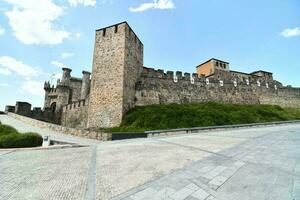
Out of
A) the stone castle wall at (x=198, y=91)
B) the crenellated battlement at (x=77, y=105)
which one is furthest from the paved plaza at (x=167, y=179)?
the crenellated battlement at (x=77, y=105)

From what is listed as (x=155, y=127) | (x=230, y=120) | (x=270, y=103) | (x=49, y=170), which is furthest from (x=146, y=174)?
(x=270, y=103)

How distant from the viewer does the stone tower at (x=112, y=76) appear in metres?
17.3

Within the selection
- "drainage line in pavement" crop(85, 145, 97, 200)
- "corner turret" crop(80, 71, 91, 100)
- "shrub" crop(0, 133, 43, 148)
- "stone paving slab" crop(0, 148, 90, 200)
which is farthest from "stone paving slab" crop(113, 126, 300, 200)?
"corner turret" crop(80, 71, 91, 100)

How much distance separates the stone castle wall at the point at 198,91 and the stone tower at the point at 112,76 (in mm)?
2064

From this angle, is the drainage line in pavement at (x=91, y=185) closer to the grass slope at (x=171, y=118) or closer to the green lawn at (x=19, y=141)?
the green lawn at (x=19, y=141)

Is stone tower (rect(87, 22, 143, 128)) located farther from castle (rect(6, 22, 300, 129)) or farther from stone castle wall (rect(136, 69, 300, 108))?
stone castle wall (rect(136, 69, 300, 108))

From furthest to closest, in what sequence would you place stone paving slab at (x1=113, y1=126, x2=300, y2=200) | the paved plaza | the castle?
the castle, the paved plaza, stone paving slab at (x1=113, y1=126, x2=300, y2=200)

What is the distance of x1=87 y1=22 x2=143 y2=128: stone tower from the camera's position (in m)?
17.3

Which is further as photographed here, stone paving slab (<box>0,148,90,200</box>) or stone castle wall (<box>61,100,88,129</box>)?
stone castle wall (<box>61,100,88,129</box>)

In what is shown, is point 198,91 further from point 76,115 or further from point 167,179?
point 167,179

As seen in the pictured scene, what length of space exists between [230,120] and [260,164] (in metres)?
13.9

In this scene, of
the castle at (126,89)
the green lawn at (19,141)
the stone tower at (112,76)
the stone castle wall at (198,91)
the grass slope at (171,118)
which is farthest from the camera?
the stone castle wall at (198,91)

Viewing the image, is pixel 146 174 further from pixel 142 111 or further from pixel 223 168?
pixel 142 111

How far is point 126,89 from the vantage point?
17938 mm
